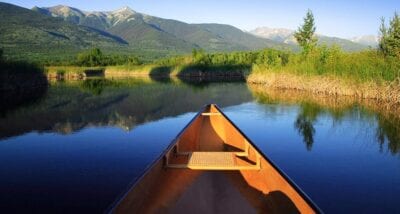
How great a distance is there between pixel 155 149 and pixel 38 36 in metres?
153

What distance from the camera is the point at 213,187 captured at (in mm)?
6266

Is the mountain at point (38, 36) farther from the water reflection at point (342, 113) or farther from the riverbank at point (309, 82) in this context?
the water reflection at point (342, 113)

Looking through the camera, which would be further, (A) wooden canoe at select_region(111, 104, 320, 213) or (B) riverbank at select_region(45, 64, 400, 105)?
(B) riverbank at select_region(45, 64, 400, 105)

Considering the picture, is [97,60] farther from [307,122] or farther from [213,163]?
[213,163]

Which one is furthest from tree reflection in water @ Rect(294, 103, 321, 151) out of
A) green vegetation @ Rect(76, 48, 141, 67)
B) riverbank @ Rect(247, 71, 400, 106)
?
green vegetation @ Rect(76, 48, 141, 67)

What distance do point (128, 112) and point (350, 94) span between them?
11567mm

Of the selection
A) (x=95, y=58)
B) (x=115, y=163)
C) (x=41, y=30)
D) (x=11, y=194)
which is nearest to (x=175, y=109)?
(x=115, y=163)

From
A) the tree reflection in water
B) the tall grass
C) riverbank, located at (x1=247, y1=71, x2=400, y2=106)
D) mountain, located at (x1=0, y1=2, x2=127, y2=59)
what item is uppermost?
mountain, located at (x1=0, y1=2, x2=127, y2=59)

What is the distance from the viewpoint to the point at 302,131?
1445 centimetres

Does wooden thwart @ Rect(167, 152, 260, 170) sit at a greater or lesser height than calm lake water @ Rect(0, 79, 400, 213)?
greater

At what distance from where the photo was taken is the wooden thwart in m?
6.19

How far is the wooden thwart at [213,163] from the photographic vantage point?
619cm

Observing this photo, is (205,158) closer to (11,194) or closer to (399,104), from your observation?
(11,194)

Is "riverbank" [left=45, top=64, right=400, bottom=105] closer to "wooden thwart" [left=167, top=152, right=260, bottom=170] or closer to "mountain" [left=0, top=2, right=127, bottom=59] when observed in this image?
"wooden thwart" [left=167, top=152, right=260, bottom=170]
